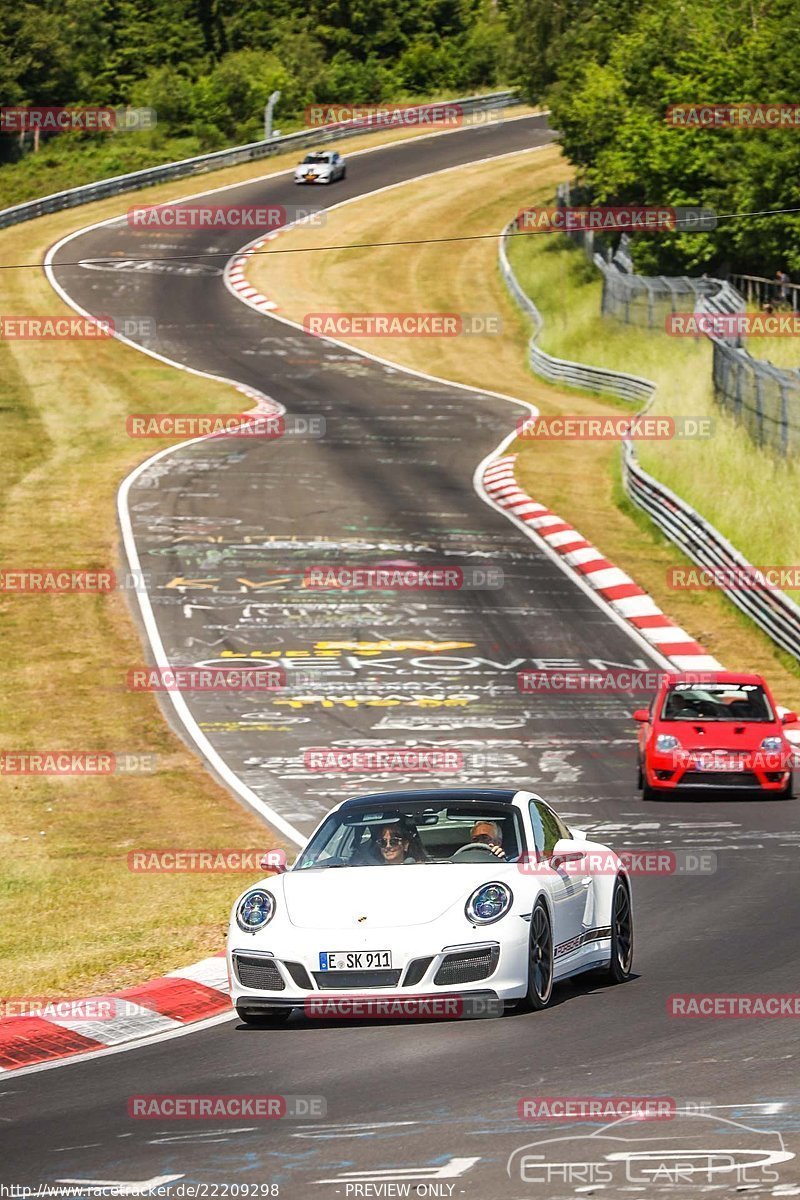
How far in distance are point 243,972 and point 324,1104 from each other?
205cm

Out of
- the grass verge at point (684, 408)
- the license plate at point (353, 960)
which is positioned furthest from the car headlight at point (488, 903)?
the grass verge at point (684, 408)

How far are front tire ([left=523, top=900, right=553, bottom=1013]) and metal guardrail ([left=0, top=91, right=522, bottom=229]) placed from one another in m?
64.3

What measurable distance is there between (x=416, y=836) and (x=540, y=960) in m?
1.21

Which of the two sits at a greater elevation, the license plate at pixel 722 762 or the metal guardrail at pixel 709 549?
the license plate at pixel 722 762

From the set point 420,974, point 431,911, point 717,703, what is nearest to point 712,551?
point 717,703

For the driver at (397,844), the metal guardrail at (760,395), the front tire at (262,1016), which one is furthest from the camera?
the metal guardrail at (760,395)

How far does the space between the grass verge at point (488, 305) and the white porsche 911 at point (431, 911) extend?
14.6 metres

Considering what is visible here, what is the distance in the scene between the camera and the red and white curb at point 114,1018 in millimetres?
10672

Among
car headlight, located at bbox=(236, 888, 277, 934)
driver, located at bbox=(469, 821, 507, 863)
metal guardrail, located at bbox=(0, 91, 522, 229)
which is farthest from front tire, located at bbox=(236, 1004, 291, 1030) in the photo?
metal guardrail, located at bbox=(0, 91, 522, 229)

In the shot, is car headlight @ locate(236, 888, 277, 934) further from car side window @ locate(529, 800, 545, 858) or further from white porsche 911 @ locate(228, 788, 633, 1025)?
car side window @ locate(529, 800, 545, 858)

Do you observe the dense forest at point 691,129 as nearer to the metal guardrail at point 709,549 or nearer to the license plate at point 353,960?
the metal guardrail at point 709,549

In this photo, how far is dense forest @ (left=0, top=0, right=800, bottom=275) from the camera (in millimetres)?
51250

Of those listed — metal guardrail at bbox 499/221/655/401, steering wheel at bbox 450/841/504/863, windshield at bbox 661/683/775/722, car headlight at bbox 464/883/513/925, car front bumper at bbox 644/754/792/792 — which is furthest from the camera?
metal guardrail at bbox 499/221/655/401

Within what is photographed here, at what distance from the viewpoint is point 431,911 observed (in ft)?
34.8
